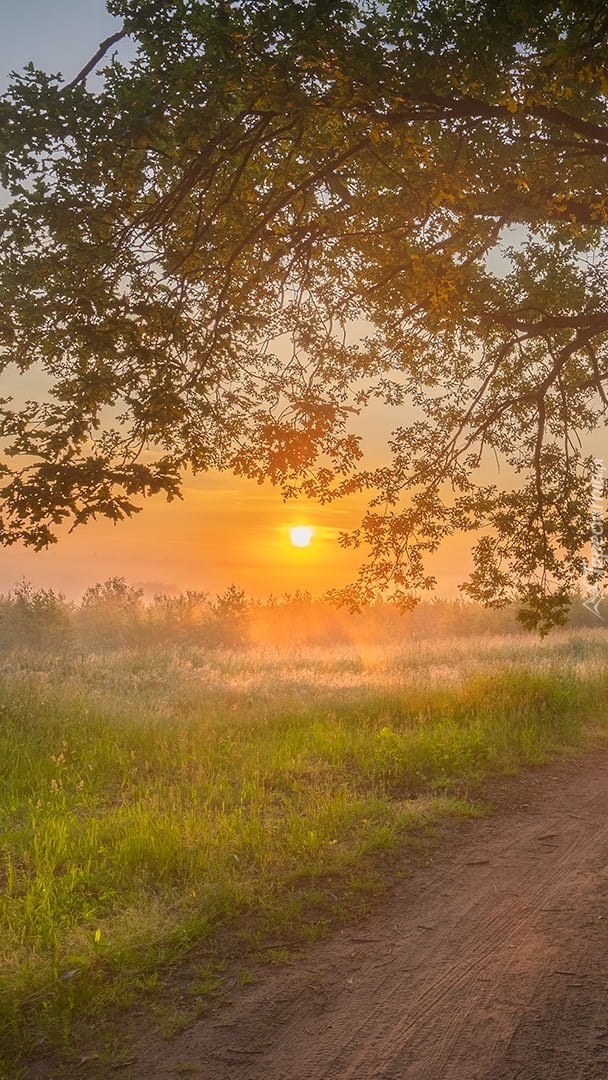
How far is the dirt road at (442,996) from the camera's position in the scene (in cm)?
430

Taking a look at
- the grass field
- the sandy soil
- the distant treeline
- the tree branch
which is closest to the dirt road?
the sandy soil

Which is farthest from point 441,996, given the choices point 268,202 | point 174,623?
point 174,623

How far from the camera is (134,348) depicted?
802cm

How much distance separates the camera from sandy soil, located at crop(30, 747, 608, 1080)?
14.1 feet

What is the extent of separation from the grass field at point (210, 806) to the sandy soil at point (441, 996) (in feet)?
1.05

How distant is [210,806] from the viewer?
26.7ft

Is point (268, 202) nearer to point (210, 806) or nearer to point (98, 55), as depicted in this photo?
point (98, 55)

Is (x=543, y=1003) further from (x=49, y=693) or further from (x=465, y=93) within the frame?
(x=49, y=693)

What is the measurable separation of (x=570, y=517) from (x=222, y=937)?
1026cm

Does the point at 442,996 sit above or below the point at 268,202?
below

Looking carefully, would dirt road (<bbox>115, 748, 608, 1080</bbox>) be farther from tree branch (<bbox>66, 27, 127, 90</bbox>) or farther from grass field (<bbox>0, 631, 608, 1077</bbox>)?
tree branch (<bbox>66, 27, 127, 90</bbox>)

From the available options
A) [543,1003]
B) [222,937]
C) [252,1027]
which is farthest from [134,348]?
[543,1003]

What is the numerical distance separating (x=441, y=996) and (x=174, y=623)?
28.3 metres

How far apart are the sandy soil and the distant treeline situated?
A: 75.1 feet
